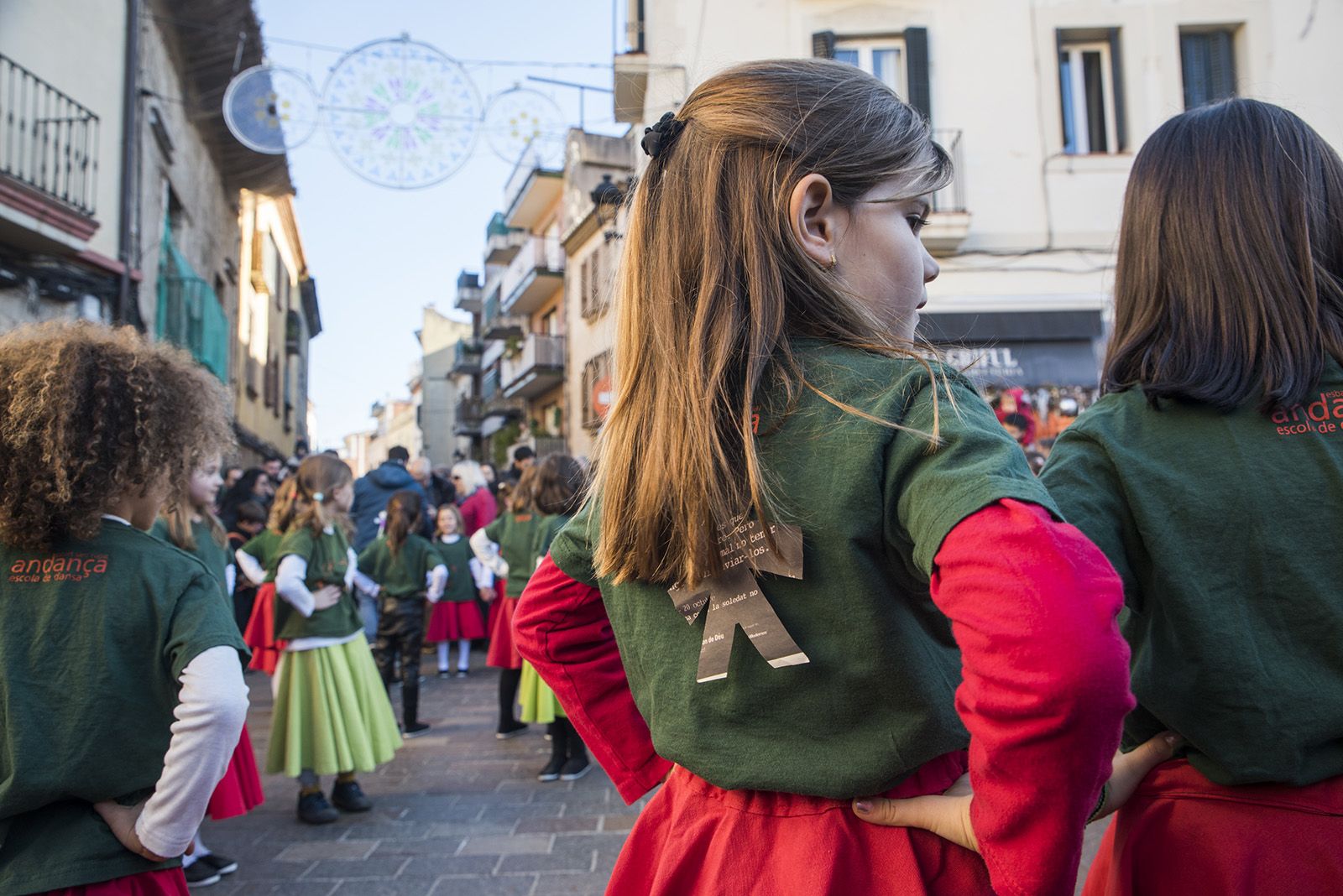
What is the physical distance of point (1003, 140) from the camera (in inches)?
512

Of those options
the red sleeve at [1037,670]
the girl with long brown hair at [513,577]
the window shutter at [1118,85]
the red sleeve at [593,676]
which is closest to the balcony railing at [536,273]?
the window shutter at [1118,85]

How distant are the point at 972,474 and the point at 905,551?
15 centimetres

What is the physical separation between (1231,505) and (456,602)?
940 centimetres

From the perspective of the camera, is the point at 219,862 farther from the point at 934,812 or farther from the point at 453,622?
the point at 453,622

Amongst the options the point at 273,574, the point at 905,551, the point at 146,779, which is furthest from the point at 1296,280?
the point at 273,574

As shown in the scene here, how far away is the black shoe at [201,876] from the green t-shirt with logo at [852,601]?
3.85m

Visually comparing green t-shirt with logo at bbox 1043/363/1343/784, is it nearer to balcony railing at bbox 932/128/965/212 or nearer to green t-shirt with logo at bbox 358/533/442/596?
green t-shirt with logo at bbox 358/533/442/596

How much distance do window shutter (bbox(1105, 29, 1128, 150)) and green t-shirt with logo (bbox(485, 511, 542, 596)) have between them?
9.89 m

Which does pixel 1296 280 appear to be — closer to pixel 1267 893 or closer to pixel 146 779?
pixel 1267 893

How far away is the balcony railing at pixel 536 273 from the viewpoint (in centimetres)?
3017

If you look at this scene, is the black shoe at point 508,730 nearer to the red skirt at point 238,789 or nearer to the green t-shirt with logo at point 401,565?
the green t-shirt with logo at point 401,565

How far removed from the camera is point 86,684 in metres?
1.93

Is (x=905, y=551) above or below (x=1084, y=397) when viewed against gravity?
below

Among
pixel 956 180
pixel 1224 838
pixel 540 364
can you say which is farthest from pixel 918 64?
pixel 540 364
